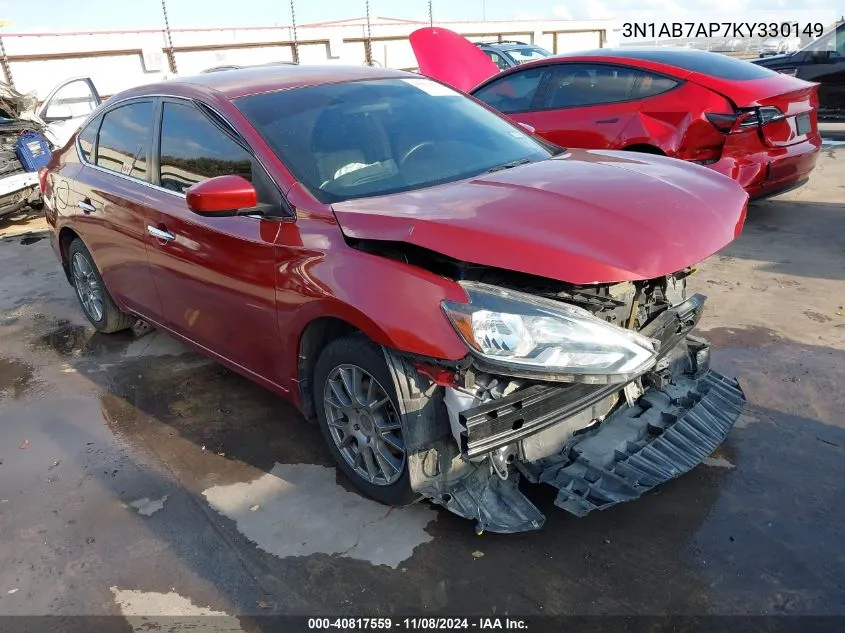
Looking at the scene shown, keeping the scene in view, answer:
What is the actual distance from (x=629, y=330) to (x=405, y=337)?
83 cm

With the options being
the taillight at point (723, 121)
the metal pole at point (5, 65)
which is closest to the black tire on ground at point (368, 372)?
the taillight at point (723, 121)

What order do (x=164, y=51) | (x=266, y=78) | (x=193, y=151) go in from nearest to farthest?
(x=193, y=151), (x=266, y=78), (x=164, y=51)

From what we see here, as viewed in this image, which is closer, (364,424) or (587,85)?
(364,424)

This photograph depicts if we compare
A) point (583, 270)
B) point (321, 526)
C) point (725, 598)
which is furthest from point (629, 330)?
point (321, 526)

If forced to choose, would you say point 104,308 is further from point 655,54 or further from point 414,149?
point 655,54

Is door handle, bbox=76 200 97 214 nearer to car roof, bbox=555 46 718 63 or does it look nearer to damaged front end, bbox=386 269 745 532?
damaged front end, bbox=386 269 745 532

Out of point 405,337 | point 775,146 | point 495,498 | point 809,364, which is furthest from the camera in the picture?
point 775,146

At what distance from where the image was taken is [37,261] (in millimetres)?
7449

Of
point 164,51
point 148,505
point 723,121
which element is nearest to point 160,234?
point 148,505

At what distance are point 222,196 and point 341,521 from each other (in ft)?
4.73

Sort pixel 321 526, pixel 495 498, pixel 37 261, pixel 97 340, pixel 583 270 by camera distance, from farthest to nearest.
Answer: pixel 37 261
pixel 97 340
pixel 321 526
pixel 495 498
pixel 583 270

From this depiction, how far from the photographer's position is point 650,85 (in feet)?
19.5

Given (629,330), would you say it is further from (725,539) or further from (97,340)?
(97,340)

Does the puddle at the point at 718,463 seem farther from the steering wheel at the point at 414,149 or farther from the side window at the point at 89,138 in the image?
the side window at the point at 89,138
